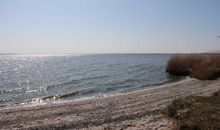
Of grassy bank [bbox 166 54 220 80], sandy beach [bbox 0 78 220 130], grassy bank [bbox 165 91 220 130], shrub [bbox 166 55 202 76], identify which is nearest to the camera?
grassy bank [bbox 165 91 220 130]

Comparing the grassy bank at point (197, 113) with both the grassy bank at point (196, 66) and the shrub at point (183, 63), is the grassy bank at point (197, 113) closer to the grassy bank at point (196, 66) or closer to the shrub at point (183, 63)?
the grassy bank at point (196, 66)

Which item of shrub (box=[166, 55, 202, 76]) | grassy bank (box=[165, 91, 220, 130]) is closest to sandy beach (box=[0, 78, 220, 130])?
grassy bank (box=[165, 91, 220, 130])

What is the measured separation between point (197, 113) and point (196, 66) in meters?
22.0

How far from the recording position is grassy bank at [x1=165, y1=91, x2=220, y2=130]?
320 inches

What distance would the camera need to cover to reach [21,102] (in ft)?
70.6

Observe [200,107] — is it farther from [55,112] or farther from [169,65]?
[169,65]

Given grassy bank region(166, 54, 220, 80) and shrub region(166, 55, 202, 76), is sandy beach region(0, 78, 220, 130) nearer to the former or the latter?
grassy bank region(166, 54, 220, 80)

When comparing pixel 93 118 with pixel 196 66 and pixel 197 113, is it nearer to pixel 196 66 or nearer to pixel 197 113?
pixel 197 113

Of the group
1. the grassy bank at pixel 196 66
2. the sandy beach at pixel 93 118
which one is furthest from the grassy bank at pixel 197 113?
the grassy bank at pixel 196 66

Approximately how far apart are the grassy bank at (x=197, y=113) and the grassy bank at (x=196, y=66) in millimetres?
16713

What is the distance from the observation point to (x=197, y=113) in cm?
927

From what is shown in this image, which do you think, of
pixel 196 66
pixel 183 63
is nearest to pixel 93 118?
pixel 196 66

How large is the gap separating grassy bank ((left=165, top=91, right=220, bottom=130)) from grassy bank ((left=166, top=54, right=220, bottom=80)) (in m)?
16.7

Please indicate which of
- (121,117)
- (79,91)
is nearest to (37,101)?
(79,91)
